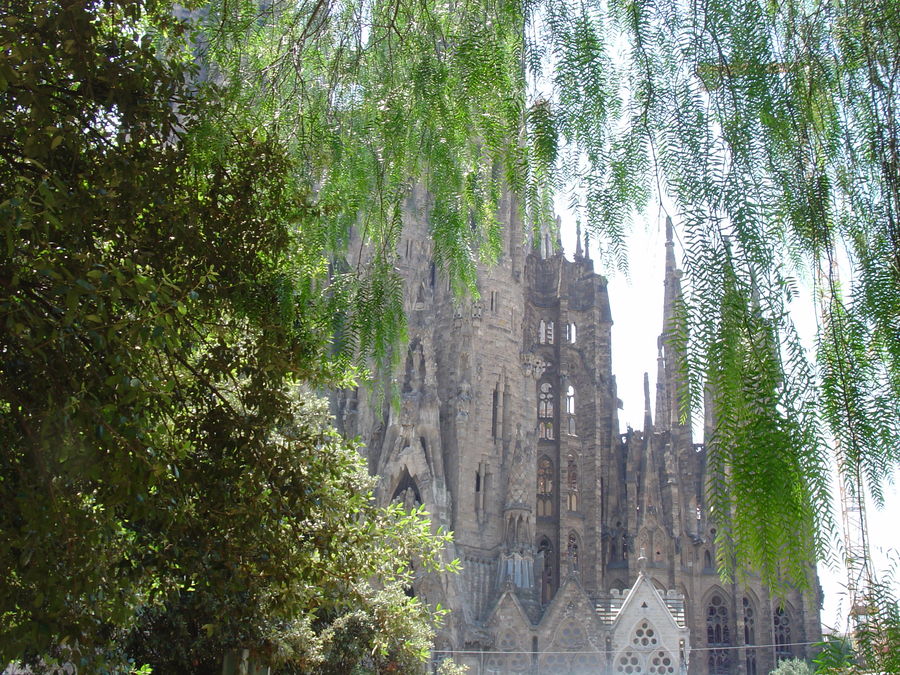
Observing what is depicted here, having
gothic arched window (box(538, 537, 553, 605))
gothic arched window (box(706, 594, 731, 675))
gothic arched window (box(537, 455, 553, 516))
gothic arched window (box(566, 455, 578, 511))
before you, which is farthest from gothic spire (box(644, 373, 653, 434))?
gothic arched window (box(706, 594, 731, 675))

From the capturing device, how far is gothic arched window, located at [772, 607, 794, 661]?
32.9 m

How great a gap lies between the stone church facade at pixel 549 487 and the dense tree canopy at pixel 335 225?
1862cm

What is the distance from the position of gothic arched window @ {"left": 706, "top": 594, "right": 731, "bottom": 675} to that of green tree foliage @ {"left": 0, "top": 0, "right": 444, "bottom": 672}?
92.0 feet

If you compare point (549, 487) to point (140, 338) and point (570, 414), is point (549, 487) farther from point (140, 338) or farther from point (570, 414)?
point (140, 338)

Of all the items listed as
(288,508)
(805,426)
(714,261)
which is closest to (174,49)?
(288,508)

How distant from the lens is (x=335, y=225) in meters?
6.12

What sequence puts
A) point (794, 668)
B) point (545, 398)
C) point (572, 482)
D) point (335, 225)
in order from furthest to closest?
point (545, 398) < point (572, 482) < point (794, 668) < point (335, 225)

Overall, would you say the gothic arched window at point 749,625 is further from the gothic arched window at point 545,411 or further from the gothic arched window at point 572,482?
the gothic arched window at point 545,411

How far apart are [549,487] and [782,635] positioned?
9579mm

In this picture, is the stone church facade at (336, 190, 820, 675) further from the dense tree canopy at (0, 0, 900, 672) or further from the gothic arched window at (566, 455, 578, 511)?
the dense tree canopy at (0, 0, 900, 672)

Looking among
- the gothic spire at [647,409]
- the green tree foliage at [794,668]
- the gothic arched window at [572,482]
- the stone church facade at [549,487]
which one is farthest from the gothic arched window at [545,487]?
the green tree foliage at [794,668]

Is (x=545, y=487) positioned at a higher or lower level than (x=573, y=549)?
higher

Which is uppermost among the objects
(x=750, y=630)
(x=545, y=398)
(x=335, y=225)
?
(x=545, y=398)

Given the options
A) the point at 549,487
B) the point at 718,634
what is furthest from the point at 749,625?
the point at 549,487
